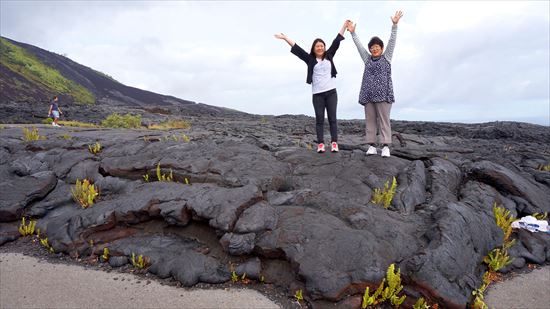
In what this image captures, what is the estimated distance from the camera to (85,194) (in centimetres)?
651

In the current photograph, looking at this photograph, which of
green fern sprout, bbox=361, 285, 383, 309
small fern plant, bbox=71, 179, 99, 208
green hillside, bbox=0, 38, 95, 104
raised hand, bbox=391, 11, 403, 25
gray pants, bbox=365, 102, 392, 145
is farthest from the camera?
green hillside, bbox=0, 38, 95, 104

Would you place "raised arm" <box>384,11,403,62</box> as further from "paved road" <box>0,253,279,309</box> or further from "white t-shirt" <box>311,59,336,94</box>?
"paved road" <box>0,253,279,309</box>

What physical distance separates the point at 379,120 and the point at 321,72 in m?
1.64

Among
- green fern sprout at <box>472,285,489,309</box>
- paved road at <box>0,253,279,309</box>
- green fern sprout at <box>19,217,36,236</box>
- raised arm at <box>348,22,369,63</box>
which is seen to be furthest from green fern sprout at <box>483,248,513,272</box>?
green fern sprout at <box>19,217,36,236</box>

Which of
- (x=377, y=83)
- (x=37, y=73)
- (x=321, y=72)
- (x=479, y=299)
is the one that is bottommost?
(x=479, y=299)

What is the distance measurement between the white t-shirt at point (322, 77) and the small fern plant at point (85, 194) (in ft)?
16.5

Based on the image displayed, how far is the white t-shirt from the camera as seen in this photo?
733cm

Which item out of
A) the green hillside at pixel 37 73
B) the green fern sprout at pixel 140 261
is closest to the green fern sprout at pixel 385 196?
the green fern sprout at pixel 140 261

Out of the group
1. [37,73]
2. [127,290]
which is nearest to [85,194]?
[127,290]

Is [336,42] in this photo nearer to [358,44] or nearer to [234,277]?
[358,44]

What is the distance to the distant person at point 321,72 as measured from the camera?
24.1 ft

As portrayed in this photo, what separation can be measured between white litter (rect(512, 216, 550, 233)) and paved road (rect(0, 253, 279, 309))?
5.09 meters

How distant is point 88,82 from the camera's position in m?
68.9

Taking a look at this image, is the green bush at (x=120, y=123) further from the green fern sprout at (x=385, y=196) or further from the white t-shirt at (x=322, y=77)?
the green fern sprout at (x=385, y=196)
